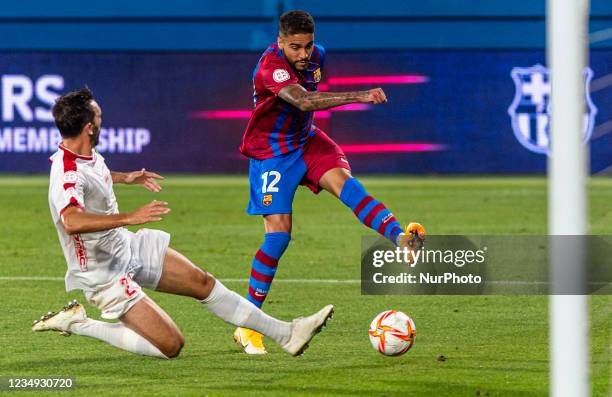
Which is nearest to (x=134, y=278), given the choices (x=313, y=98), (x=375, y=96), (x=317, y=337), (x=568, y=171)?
(x=317, y=337)

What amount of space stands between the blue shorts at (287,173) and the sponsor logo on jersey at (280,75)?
470 mm

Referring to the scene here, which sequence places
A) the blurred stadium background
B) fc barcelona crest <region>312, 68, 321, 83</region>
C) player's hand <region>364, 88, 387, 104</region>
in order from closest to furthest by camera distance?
1. player's hand <region>364, 88, 387, 104</region>
2. fc barcelona crest <region>312, 68, 321, 83</region>
3. the blurred stadium background

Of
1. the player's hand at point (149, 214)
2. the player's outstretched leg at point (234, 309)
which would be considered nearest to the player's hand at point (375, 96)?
the player's outstretched leg at point (234, 309)

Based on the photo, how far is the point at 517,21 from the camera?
26375 millimetres

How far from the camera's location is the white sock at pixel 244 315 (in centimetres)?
707

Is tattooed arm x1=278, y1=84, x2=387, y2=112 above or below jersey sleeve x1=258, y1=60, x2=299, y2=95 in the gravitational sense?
below

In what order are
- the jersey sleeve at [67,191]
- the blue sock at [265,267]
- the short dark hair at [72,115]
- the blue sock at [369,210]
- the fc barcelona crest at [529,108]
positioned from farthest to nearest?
the fc barcelona crest at [529,108] < the blue sock at [369,210] < the blue sock at [265,267] < the short dark hair at [72,115] < the jersey sleeve at [67,191]

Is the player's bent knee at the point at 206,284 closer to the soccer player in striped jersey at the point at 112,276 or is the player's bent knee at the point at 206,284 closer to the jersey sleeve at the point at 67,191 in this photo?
the soccer player in striped jersey at the point at 112,276

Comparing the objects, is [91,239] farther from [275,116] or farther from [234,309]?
[275,116]

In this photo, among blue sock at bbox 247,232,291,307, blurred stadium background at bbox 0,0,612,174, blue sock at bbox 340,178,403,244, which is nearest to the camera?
blue sock at bbox 247,232,291,307

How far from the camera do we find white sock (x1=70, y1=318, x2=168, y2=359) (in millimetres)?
7039

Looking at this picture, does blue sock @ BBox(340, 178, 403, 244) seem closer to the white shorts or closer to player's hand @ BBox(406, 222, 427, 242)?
player's hand @ BBox(406, 222, 427, 242)

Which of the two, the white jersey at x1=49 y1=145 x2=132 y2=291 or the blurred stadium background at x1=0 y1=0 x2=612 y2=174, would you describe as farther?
the blurred stadium background at x1=0 y1=0 x2=612 y2=174

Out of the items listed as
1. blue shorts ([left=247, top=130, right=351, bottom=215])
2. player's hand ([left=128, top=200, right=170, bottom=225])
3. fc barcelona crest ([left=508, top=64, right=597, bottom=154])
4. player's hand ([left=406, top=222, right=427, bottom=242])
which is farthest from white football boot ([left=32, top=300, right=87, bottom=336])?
fc barcelona crest ([left=508, top=64, right=597, bottom=154])
